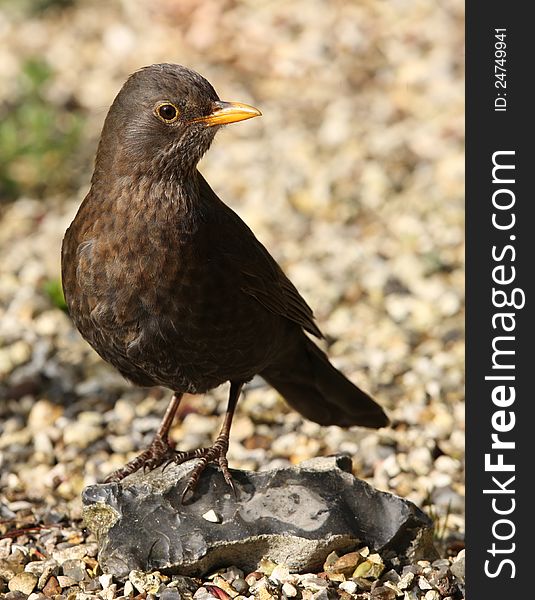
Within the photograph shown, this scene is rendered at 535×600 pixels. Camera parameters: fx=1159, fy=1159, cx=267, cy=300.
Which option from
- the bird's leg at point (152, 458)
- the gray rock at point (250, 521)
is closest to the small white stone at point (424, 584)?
the gray rock at point (250, 521)

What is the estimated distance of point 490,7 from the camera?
17.6 ft

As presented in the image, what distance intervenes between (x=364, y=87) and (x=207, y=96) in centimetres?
504

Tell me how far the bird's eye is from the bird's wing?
0.32 metres

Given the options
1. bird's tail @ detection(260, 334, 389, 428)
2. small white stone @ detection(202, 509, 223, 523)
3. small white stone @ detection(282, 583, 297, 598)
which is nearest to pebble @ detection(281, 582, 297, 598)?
small white stone @ detection(282, 583, 297, 598)

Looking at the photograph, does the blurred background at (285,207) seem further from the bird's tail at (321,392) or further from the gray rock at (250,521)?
the gray rock at (250,521)

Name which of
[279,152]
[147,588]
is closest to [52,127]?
[279,152]

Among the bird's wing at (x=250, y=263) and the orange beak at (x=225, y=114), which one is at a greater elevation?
the orange beak at (x=225, y=114)

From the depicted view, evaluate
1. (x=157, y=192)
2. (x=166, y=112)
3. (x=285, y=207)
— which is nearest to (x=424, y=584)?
(x=157, y=192)

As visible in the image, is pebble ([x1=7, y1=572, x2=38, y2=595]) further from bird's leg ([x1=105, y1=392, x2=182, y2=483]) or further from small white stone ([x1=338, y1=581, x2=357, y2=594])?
small white stone ([x1=338, y1=581, x2=357, y2=594])

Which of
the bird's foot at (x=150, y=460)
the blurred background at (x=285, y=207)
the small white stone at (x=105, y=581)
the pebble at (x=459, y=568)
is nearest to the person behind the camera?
the small white stone at (x=105, y=581)

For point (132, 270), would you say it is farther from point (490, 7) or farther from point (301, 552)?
point (490, 7)

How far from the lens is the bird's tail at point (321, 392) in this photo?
571 centimetres

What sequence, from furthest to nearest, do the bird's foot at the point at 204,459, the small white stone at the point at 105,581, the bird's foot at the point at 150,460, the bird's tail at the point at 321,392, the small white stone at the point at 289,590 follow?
the bird's tail at the point at 321,392, the bird's foot at the point at 150,460, the bird's foot at the point at 204,459, the small white stone at the point at 105,581, the small white stone at the point at 289,590

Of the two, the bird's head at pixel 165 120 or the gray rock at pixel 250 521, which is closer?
the gray rock at pixel 250 521
